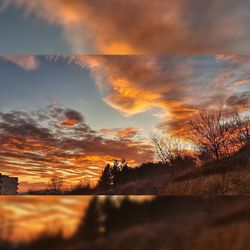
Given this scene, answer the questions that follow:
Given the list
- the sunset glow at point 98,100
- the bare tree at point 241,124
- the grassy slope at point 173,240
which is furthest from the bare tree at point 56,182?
the grassy slope at point 173,240

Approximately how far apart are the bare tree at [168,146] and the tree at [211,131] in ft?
1.79

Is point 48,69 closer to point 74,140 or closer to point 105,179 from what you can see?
point 74,140

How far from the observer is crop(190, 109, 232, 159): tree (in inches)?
554

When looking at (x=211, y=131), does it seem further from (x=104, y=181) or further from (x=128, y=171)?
(x=104, y=181)

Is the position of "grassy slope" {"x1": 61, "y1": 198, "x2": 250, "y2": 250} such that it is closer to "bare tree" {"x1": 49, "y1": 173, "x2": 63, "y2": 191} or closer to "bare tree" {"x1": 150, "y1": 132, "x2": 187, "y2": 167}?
"bare tree" {"x1": 49, "y1": 173, "x2": 63, "y2": 191}

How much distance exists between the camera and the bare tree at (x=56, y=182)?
41.0 feet

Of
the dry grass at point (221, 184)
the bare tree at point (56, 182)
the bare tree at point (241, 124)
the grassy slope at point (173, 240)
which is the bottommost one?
the grassy slope at point (173, 240)

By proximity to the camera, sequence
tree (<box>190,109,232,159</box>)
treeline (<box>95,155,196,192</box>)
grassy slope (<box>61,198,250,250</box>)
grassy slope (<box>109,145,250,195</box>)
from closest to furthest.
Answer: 1. grassy slope (<box>61,198,250,250</box>)
2. grassy slope (<box>109,145,250,195</box>)
3. treeline (<box>95,155,196,192</box>)
4. tree (<box>190,109,232,159</box>)

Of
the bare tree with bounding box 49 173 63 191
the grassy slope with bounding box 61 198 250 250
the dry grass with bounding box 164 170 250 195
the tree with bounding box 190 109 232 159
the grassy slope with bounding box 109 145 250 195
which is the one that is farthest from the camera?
the tree with bounding box 190 109 232 159

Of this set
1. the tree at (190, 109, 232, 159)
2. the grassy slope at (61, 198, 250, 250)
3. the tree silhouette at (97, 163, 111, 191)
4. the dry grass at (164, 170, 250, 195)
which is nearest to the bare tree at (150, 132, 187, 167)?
the tree at (190, 109, 232, 159)

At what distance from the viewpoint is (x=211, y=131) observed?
14.5 m

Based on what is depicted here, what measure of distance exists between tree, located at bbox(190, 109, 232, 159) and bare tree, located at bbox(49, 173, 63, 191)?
4.69 meters

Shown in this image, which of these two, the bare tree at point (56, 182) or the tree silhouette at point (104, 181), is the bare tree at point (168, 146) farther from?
the bare tree at point (56, 182)

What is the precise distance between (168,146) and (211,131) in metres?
1.56
